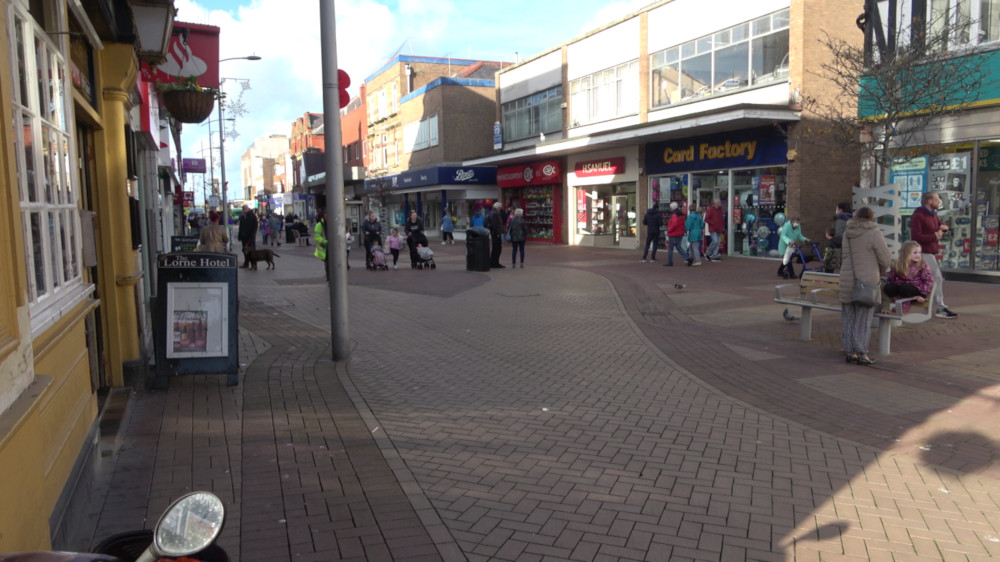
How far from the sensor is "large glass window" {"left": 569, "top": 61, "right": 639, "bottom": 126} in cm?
2498

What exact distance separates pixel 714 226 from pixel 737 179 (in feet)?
7.05

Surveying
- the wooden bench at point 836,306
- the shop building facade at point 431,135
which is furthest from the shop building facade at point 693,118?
the wooden bench at point 836,306

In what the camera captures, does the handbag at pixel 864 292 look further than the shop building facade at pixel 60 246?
Yes

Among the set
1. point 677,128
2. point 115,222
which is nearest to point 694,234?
point 677,128

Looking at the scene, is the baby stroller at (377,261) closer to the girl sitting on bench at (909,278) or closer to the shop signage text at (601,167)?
the shop signage text at (601,167)

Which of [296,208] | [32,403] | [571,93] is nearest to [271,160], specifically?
[296,208]

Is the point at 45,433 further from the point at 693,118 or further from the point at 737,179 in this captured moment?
the point at 737,179

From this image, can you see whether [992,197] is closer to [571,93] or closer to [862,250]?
[862,250]

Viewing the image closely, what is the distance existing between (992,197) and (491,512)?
14286 mm

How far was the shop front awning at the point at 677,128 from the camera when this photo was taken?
18406mm

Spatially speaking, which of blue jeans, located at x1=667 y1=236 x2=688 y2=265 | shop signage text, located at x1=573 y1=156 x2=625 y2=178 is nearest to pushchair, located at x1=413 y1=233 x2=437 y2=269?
blue jeans, located at x1=667 y1=236 x2=688 y2=265

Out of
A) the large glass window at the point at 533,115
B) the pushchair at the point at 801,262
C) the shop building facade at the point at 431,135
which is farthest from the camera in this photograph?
the shop building facade at the point at 431,135

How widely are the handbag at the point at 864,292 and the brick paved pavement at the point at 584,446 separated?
72 centimetres

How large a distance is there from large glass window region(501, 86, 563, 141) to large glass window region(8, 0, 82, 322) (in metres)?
26.0
